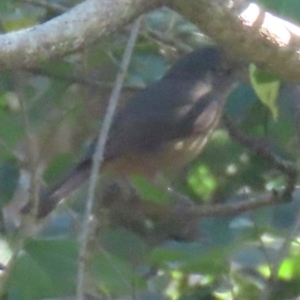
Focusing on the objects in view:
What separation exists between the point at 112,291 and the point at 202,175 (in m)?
0.74

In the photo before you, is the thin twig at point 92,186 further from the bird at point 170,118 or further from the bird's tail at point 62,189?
the bird at point 170,118

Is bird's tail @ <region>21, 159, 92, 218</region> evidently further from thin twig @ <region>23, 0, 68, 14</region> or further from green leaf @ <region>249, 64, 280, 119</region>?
green leaf @ <region>249, 64, 280, 119</region>

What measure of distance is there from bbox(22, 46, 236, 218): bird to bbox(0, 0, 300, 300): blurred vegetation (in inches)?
7.9

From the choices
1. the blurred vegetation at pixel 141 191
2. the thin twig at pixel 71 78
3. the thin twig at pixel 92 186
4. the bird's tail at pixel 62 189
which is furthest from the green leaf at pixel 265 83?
the bird's tail at pixel 62 189

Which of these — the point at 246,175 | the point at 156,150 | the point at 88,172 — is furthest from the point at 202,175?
the point at 156,150

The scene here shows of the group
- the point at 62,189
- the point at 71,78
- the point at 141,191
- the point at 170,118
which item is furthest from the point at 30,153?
the point at 170,118

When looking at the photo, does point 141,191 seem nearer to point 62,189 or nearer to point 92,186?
point 92,186

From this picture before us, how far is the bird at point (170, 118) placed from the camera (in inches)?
126

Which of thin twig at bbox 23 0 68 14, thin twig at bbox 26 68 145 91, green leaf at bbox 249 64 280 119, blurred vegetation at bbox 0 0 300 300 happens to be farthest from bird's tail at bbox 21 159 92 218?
green leaf at bbox 249 64 280 119

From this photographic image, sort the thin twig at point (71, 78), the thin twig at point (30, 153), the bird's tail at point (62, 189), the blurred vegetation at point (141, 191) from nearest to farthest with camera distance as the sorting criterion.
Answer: the blurred vegetation at point (141, 191), the thin twig at point (30, 153), the thin twig at point (71, 78), the bird's tail at point (62, 189)

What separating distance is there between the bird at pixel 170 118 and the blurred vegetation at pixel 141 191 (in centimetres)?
20

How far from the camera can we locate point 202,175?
2.50m

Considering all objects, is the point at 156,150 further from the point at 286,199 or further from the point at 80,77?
the point at 286,199

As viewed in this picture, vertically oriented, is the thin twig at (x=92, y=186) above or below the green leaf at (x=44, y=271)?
above
